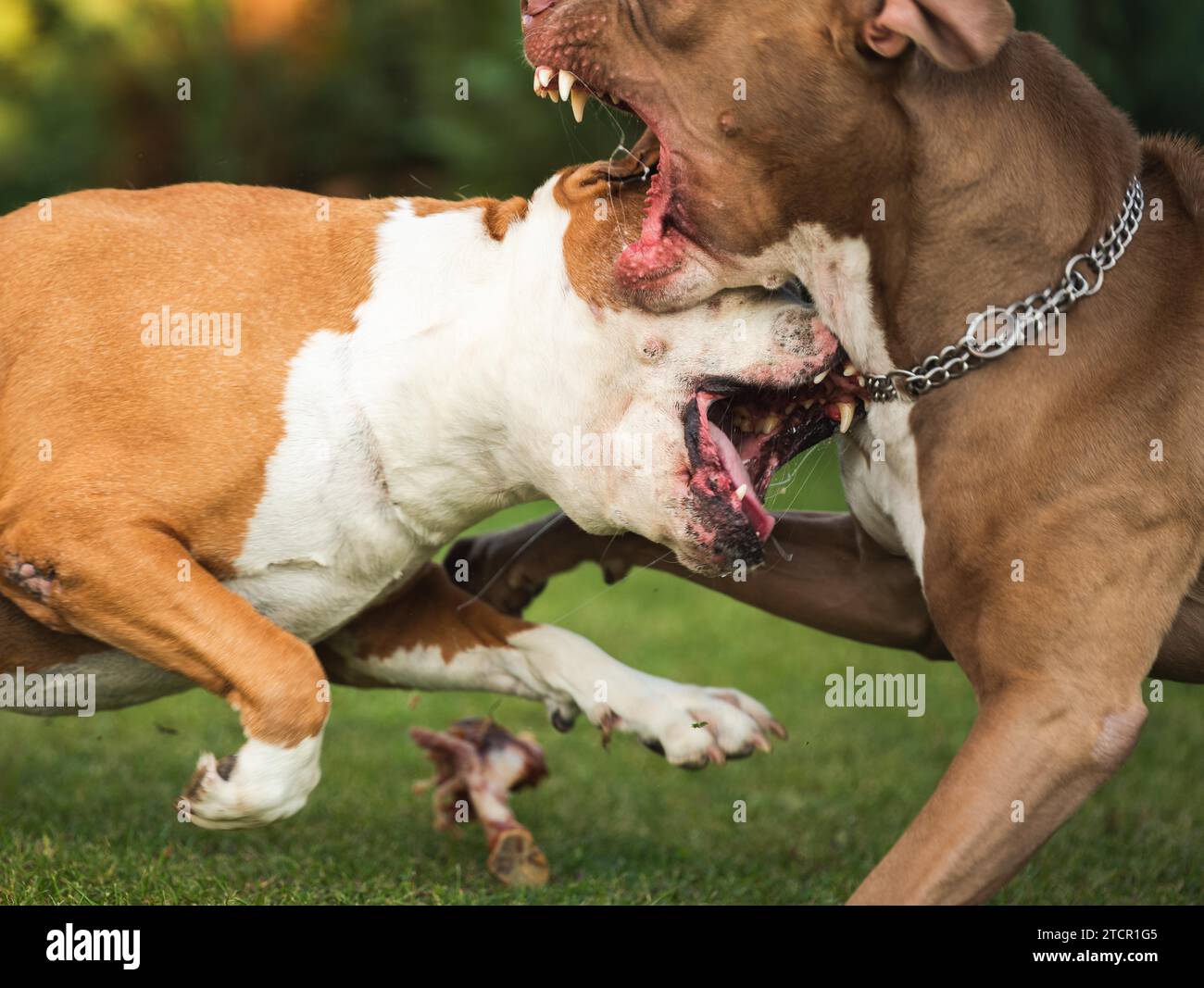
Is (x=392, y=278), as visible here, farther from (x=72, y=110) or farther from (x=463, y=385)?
(x=72, y=110)

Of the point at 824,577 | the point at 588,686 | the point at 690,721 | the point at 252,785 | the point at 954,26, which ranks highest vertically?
the point at 954,26

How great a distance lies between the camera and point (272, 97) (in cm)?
1234

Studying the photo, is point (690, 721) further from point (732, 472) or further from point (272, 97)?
point (272, 97)

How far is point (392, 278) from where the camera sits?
3.40 m

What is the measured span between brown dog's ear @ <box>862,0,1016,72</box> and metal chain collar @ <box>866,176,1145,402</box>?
1.60 ft

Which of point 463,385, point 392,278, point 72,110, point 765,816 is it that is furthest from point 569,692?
point 72,110

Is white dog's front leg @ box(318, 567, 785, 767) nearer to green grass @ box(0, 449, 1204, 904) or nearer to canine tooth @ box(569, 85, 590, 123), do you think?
green grass @ box(0, 449, 1204, 904)

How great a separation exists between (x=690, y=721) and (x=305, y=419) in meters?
1.08

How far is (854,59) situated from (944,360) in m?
0.62

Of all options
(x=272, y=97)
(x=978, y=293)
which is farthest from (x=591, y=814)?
(x=272, y=97)

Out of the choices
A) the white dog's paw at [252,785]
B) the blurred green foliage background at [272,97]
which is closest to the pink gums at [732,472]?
the white dog's paw at [252,785]

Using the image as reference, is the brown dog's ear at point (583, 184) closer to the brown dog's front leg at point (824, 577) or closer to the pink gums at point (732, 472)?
the pink gums at point (732, 472)

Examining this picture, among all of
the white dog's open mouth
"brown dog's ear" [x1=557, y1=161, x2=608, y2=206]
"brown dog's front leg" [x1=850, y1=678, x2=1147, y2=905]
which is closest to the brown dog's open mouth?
"brown dog's ear" [x1=557, y1=161, x2=608, y2=206]

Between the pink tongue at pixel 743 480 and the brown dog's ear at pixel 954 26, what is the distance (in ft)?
2.98
